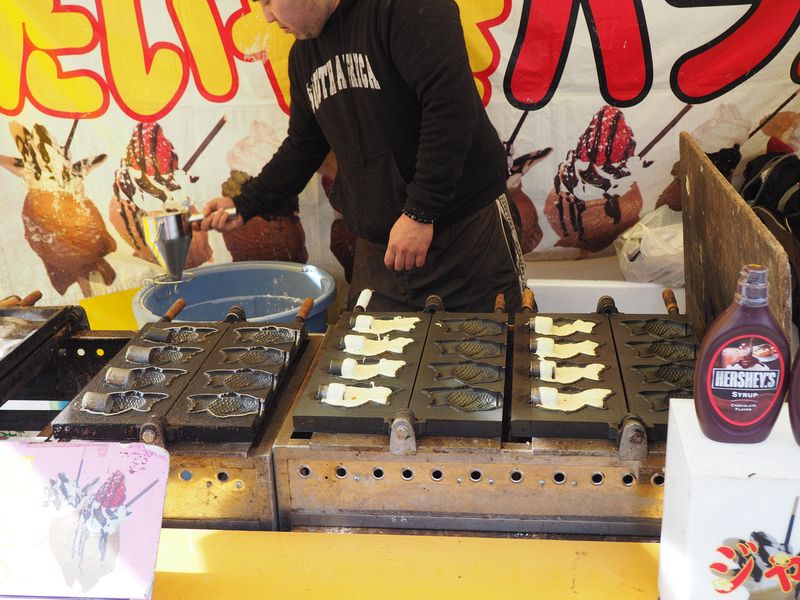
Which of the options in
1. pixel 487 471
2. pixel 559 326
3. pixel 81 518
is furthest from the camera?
pixel 559 326

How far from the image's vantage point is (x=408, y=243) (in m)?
2.19

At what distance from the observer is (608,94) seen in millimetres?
2861

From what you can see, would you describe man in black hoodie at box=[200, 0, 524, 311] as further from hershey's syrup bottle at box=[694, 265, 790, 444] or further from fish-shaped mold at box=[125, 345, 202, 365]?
hershey's syrup bottle at box=[694, 265, 790, 444]

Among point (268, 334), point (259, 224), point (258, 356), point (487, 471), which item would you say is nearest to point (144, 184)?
point (259, 224)

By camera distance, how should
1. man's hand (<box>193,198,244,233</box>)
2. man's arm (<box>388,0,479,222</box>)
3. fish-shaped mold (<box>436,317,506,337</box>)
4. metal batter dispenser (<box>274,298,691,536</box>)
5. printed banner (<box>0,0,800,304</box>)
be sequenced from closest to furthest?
metal batter dispenser (<box>274,298,691,536</box>), fish-shaped mold (<box>436,317,506,337</box>), man's arm (<box>388,0,479,222</box>), man's hand (<box>193,198,244,233</box>), printed banner (<box>0,0,800,304</box>)

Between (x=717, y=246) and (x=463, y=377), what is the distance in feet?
1.94

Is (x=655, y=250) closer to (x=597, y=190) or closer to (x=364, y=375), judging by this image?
(x=597, y=190)

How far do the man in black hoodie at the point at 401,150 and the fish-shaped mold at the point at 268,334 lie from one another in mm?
579

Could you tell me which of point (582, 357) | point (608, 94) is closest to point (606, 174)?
point (608, 94)

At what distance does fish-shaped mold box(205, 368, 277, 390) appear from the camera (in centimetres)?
147

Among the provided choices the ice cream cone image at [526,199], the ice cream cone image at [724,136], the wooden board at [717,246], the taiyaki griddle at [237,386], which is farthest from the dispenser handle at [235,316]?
the ice cream cone image at [724,136]

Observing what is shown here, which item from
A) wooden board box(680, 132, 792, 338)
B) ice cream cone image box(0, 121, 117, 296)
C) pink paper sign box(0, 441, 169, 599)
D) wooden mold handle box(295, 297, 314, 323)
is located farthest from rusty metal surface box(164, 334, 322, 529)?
ice cream cone image box(0, 121, 117, 296)

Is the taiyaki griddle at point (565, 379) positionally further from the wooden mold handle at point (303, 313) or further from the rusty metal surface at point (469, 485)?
the wooden mold handle at point (303, 313)

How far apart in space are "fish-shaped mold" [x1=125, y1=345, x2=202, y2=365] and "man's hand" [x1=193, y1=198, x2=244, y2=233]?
717 millimetres
